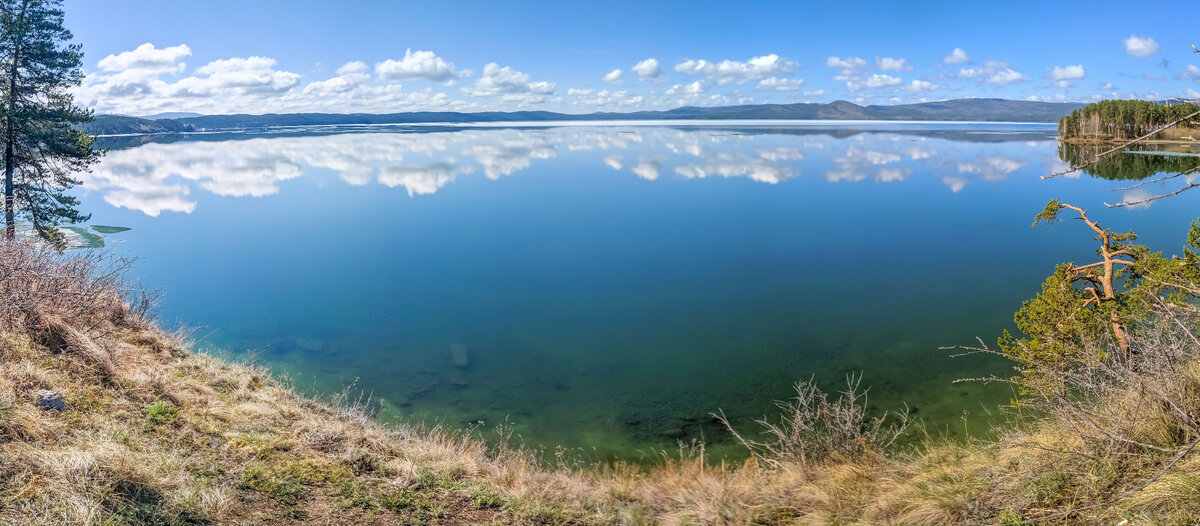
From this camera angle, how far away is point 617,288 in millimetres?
19328

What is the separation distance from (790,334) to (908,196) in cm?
2898

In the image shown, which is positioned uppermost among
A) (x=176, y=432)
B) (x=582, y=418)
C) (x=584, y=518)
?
(x=176, y=432)

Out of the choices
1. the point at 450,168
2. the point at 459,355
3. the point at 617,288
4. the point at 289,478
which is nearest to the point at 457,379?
the point at 459,355

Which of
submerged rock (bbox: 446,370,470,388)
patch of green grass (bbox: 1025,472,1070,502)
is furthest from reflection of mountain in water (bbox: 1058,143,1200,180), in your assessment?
patch of green grass (bbox: 1025,472,1070,502)

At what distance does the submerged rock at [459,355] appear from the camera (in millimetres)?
13281

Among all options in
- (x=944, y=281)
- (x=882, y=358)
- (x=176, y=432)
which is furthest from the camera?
(x=944, y=281)

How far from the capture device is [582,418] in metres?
11.0

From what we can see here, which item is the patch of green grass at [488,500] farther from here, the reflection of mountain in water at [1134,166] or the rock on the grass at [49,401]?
the reflection of mountain in water at [1134,166]

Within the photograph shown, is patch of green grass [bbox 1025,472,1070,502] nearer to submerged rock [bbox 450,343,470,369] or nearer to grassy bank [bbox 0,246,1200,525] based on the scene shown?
grassy bank [bbox 0,246,1200,525]

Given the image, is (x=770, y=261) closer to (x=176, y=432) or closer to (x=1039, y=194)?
(x=176, y=432)

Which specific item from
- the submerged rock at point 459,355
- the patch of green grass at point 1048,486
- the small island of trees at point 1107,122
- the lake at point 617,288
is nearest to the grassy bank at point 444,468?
the patch of green grass at point 1048,486

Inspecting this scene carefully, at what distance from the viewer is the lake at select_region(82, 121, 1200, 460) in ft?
38.5

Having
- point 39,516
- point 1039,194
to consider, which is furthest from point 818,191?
point 39,516

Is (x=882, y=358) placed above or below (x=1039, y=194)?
below
